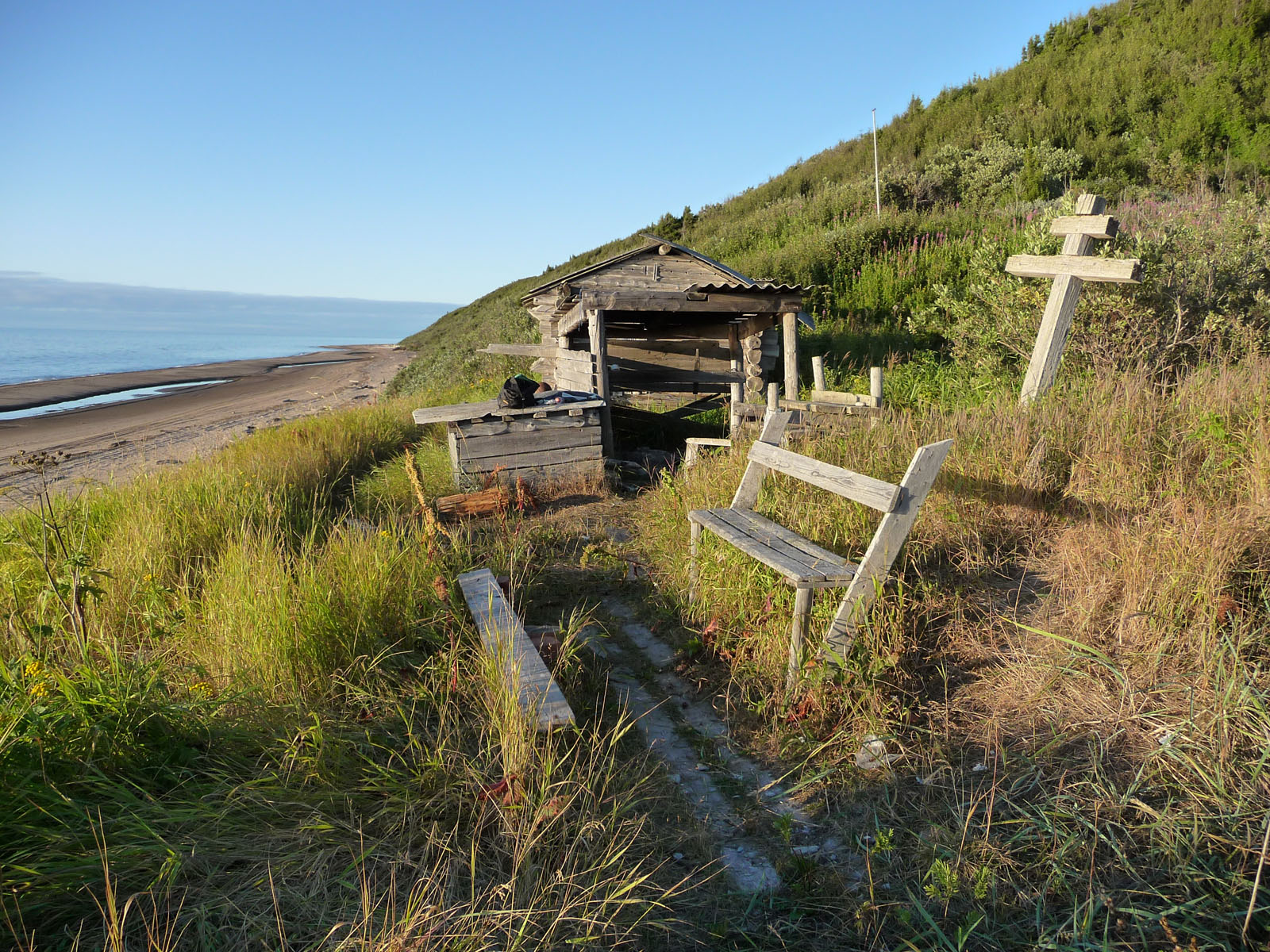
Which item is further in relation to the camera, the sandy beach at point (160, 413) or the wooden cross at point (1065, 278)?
the sandy beach at point (160, 413)

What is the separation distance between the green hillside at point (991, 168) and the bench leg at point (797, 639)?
6.69 metres

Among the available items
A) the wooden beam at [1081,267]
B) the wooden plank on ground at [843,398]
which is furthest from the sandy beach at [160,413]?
the wooden beam at [1081,267]

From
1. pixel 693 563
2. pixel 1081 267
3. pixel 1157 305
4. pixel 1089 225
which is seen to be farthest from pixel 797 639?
pixel 1157 305

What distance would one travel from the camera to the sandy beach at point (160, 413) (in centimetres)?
1248

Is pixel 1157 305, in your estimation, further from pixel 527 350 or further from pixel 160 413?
pixel 160 413

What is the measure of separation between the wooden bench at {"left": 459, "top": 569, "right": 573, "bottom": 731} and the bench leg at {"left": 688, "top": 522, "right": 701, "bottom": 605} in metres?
1.13

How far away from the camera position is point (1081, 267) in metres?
5.76

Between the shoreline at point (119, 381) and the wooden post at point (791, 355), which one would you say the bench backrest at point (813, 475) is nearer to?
the wooden post at point (791, 355)

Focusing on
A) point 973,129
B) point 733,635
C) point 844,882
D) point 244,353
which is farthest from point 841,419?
point 244,353

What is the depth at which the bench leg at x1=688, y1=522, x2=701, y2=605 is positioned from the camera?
4.67 metres

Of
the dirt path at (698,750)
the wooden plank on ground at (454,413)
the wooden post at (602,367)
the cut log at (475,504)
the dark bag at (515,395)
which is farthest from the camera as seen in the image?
the wooden post at (602,367)

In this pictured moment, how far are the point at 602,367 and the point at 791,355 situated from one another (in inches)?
105

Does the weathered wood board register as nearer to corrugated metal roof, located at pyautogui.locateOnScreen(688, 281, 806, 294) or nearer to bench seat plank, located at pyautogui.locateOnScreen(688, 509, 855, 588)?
corrugated metal roof, located at pyautogui.locateOnScreen(688, 281, 806, 294)

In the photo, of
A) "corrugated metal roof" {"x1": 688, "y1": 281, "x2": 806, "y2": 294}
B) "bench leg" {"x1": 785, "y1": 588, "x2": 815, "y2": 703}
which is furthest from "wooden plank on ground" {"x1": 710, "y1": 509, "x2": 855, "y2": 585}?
"corrugated metal roof" {"x1": 688, "y1": 281, "x2": 806, "y2": 294}
